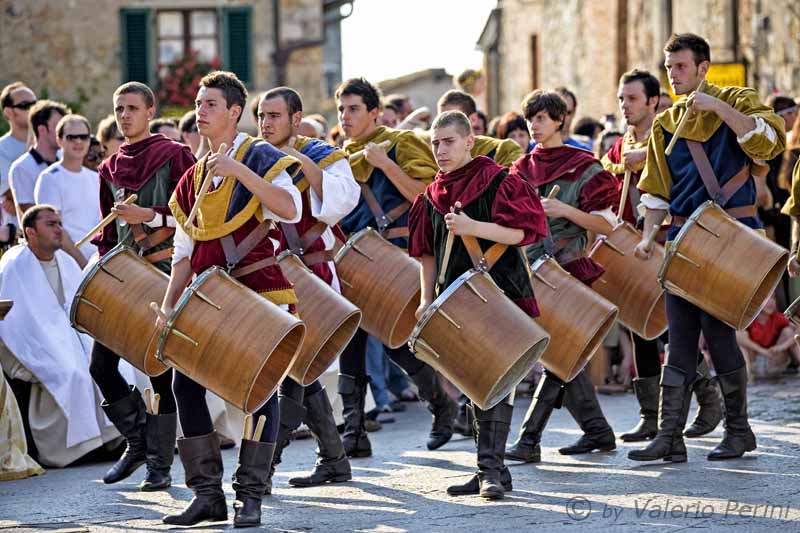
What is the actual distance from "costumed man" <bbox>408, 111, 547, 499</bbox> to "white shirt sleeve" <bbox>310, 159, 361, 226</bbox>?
441 mm

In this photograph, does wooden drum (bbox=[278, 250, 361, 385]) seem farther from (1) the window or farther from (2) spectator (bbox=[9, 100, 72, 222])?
(1) the window

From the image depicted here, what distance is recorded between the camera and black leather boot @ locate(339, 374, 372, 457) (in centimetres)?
823

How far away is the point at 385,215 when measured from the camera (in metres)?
8.23

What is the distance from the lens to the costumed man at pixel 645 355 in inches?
325

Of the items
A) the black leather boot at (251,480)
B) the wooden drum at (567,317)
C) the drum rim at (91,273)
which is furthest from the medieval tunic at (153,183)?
the wooden drum at (567,317)

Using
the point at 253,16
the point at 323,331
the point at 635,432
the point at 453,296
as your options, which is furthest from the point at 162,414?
the point at 253,16

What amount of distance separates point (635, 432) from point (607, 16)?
1557 centimetres

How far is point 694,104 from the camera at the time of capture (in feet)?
23.4

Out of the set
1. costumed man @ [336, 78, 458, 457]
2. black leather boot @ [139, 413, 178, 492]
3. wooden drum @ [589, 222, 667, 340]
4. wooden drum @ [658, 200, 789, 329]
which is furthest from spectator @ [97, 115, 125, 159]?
wooden drum @ [658, 200, 789, 329]

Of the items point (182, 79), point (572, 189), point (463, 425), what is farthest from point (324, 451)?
point (182, 79)

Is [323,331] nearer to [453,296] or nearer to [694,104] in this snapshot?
[453,296]

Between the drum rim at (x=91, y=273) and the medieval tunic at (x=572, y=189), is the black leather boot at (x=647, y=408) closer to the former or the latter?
the medieval tunic at (x=572, y=189)

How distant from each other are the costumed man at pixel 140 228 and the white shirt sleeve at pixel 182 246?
78cm

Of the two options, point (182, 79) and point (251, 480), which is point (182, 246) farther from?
point (182, 79)
